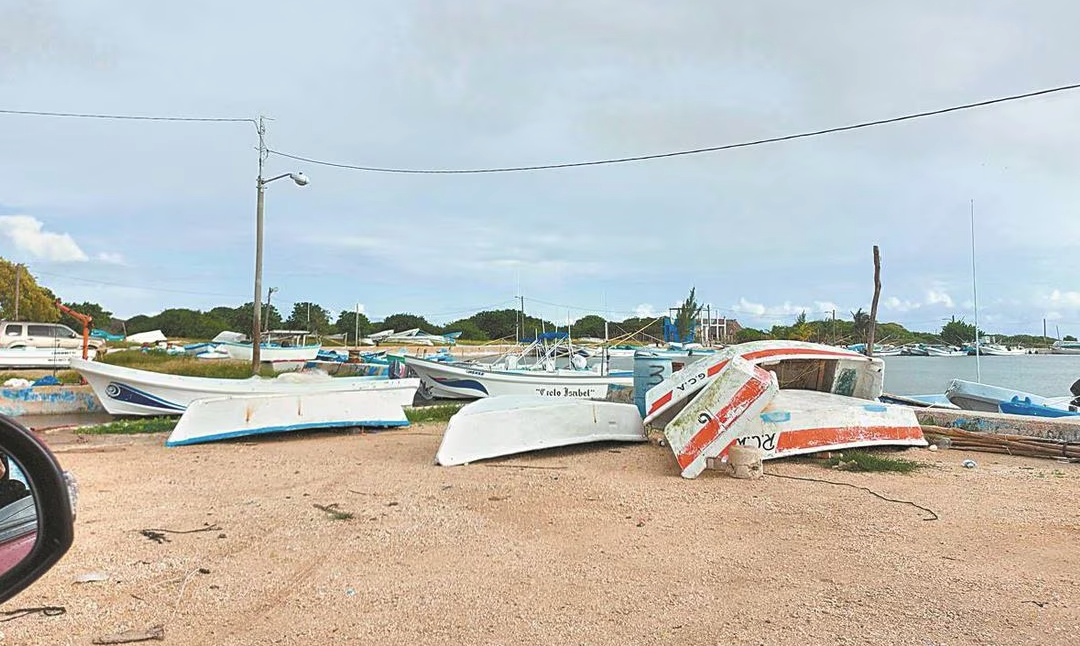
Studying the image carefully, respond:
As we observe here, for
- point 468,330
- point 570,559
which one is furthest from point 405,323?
point 570,559

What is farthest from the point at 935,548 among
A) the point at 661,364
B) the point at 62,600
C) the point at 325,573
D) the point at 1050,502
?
the point at 661,364

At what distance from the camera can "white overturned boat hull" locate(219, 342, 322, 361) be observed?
Result: 99.8ft

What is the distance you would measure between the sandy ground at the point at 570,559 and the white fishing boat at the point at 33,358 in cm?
1974

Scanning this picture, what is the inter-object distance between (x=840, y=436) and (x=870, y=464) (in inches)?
25.6

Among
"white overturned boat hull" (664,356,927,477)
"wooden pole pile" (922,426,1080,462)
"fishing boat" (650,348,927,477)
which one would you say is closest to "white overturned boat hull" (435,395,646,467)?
"fishing boat" (650,348,927,477)

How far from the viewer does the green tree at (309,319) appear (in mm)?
70500

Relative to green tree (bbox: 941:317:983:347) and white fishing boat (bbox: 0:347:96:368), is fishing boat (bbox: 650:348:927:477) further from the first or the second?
green tree (bbox: 941:317:983:347)

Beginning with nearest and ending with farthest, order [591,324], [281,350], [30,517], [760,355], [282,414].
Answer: [30,517] < [760,355] < [282,414] < [281,350] < [591,324]

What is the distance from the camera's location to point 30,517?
1929 millimetres

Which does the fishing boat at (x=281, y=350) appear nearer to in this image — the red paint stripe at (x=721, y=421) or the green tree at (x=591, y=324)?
the green tree at (x=591, y=324)

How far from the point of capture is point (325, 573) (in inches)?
177

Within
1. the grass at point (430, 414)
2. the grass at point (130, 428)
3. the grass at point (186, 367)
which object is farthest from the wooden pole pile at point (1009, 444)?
the grass at point (186, 367)

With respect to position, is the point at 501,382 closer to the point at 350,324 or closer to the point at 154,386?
the point at 154,386

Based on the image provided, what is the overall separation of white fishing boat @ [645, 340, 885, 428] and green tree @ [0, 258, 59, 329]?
38680 millimetres
